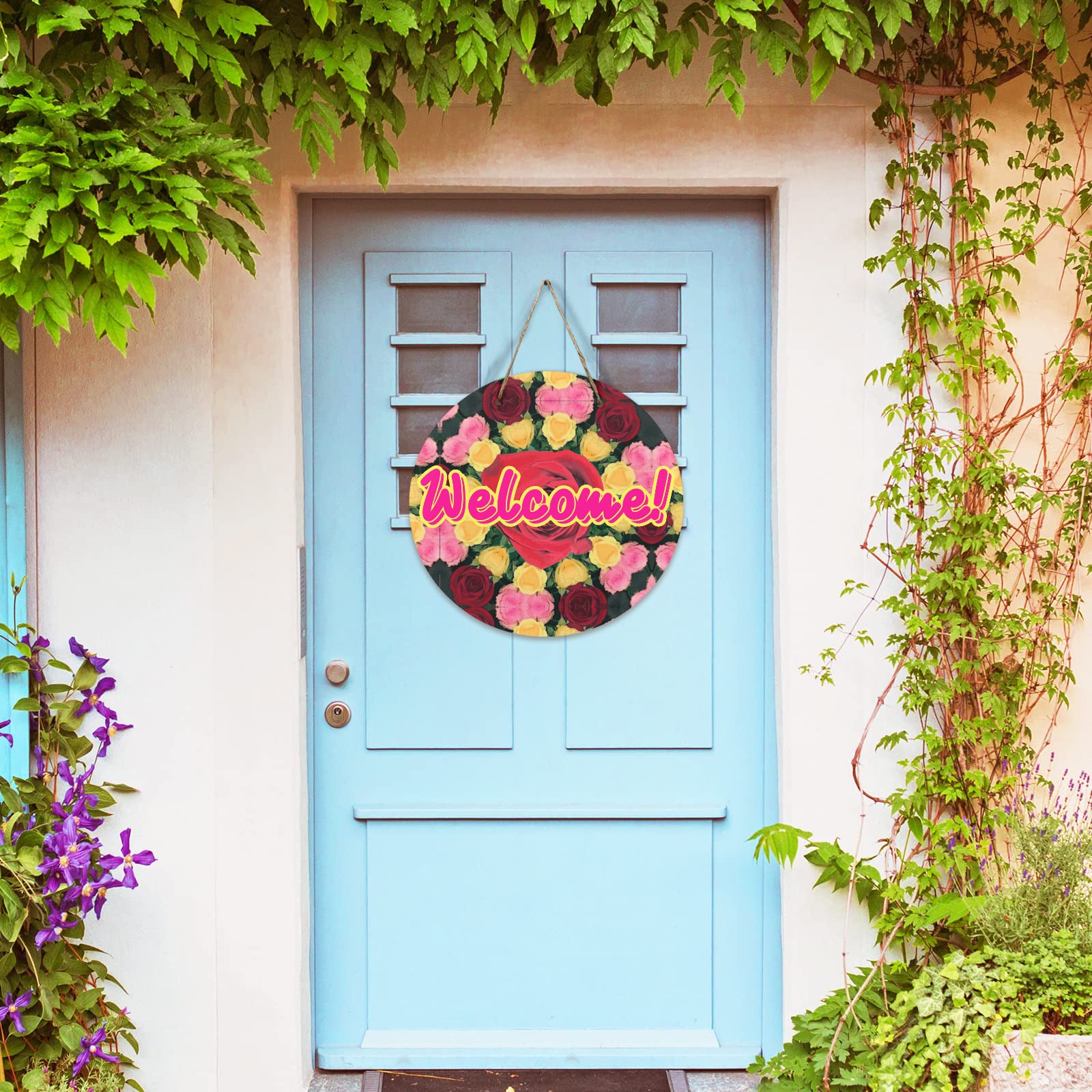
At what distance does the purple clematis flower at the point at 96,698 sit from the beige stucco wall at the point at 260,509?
53 mm

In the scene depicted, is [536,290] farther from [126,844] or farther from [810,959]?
[810,959]

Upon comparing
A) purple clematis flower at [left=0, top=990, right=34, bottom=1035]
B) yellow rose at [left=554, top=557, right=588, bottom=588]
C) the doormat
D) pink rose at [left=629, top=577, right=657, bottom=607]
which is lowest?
the doormat

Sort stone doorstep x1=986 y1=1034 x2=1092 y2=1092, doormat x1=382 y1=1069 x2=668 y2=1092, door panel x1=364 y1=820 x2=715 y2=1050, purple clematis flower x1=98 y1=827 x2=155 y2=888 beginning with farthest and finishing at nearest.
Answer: door panel x1=364 y1=820 x2=715 y2=1050, doormat x1=382 y1=1069 x2=668 y2=1092, purple clematis flower x1=98 y1=827 x2=155 y2=888, stone doorstep x1=986 y1=1034 x2=1092 y2=1092

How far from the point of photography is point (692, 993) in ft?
8.80

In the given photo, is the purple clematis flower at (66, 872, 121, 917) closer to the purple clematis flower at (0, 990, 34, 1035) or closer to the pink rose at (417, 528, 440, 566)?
the purple clematis flower at (0, 990, 34, 1035)

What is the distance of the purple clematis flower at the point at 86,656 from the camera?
2.41 meters

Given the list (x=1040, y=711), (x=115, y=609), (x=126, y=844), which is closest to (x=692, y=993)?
(x=1040, y=711)

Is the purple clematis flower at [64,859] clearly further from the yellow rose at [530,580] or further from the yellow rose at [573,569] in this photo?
the yellow rose at [573,569]

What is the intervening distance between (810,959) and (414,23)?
2.39 metres

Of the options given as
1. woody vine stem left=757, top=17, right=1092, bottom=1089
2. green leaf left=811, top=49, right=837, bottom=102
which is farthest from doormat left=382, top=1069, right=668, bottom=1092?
green leaf left=811, top=49, right=837, bottom=102

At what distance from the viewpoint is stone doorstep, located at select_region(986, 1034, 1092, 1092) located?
2029 millimetres

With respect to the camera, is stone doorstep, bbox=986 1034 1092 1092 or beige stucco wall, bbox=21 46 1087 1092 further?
beige stucco wall, bbox=21 46 1087 1092

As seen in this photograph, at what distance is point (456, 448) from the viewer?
2627 mm

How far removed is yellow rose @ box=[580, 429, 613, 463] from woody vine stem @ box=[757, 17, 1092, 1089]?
0.70 metres
